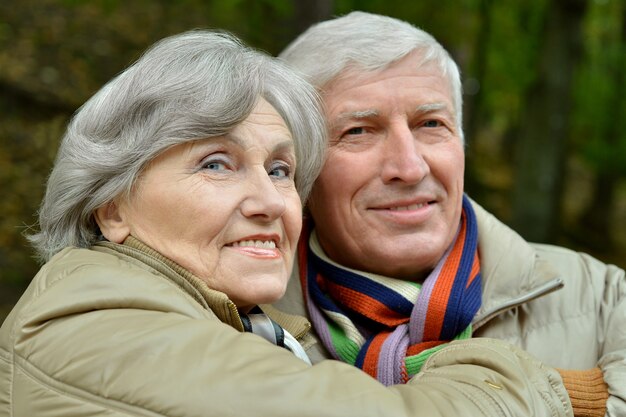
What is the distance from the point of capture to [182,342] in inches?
71.3

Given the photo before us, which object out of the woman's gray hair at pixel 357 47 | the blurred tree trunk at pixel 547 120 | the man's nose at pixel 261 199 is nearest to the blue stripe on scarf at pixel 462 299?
the woman's gray hair at pixel 357 47

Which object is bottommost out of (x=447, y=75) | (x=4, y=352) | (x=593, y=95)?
(x=593, y=95)

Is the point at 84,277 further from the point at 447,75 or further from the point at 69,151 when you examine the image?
the point at 447,75

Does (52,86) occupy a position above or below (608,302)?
below

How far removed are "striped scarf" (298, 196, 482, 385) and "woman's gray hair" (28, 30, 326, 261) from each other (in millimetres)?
774

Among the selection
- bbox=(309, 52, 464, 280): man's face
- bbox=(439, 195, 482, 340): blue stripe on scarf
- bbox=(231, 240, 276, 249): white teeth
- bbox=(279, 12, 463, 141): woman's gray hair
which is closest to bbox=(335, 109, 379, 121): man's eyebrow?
bbox=(309, 52, 464, 280): man's face

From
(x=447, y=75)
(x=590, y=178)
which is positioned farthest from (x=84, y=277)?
(x=590, y=178)

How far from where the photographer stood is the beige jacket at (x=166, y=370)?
1721 mm

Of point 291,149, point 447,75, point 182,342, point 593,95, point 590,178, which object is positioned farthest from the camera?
point 590,178

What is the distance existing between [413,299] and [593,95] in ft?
43.1

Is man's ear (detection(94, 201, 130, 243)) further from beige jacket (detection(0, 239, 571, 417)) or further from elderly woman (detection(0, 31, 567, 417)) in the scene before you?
beige jacket (detection(0, 239, 571, 417))

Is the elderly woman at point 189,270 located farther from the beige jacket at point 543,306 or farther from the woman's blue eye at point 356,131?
the beige jacket at point 543,306

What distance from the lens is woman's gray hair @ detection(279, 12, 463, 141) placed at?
3004mm

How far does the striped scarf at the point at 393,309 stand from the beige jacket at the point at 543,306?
0.20 feet
